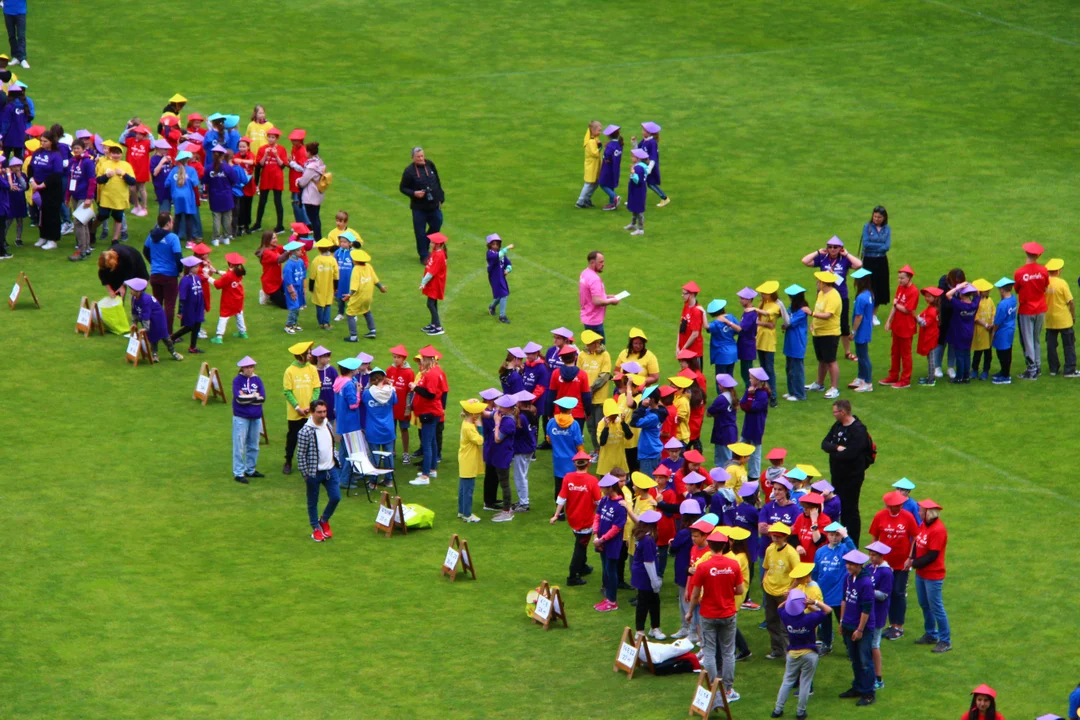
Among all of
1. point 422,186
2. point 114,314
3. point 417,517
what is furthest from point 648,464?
point 114,314

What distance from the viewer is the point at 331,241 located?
2788 cm

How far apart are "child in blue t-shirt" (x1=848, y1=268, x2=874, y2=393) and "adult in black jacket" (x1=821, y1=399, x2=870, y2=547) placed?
19.1 feet

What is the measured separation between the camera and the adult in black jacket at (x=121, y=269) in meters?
27.6

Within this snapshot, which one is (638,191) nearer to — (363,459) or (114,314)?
(114,314)

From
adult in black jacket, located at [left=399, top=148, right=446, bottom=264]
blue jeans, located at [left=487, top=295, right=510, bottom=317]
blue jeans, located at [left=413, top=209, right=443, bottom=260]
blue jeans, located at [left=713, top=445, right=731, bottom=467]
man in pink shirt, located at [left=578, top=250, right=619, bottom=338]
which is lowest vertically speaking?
blue jeans, located at [left=713, top=445, right=731, bottom=467]

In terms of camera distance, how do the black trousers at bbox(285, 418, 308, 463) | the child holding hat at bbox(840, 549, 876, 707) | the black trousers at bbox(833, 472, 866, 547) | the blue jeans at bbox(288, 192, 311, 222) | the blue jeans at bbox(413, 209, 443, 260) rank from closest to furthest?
the child holding hat at bbox(840, 549, 876, 707)
the black trousers at bbox(833, 472, 866, 547)
the black trousers at bbox(285, 418, 308, 463)
the blue jeans at bbox(413, 209, 443, 260)
the blue jeans at bbox(288, 192, 311, 222)

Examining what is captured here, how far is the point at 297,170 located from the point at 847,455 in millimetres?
15928

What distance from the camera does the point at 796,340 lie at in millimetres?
25422

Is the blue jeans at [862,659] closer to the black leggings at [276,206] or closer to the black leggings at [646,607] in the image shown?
the black leggings at [646,607]

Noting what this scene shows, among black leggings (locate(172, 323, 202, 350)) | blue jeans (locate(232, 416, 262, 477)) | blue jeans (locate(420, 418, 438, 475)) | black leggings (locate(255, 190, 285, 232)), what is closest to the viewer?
blue jeans (locate(232, 416, 262, 477))

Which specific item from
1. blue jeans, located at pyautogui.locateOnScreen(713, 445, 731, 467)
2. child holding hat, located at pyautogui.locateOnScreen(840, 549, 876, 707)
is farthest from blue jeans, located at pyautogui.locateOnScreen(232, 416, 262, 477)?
child holding hat, located at pyautogui.locateOnScreen(840, 549, 876, 707)

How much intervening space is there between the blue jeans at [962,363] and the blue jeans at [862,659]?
10402 mm

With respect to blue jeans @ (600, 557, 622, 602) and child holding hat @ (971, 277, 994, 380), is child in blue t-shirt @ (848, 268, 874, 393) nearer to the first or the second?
child holding hat @ (971, 277, 994, 380)

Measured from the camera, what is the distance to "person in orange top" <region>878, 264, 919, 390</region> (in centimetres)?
2607
